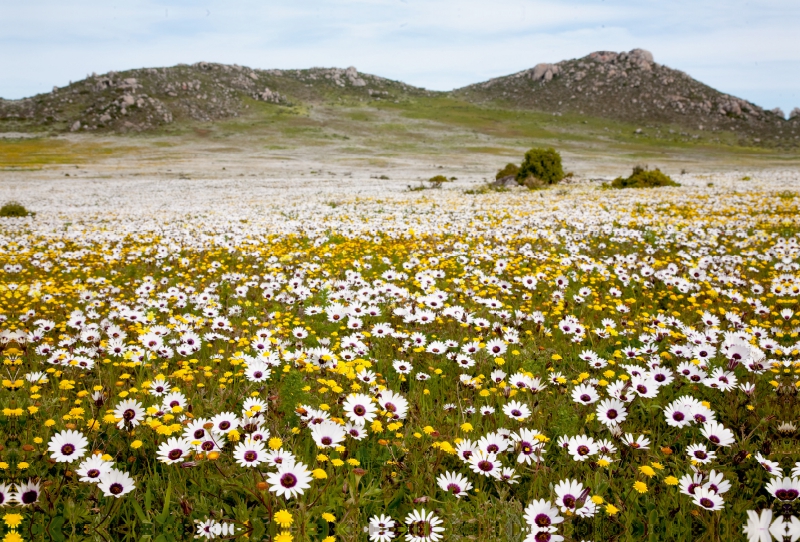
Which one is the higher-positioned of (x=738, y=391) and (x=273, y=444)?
(x=273, y=444)

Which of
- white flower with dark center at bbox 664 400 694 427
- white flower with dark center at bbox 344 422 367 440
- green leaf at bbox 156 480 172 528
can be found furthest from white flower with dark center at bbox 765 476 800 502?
green leaf at bbox 156 480 172 528

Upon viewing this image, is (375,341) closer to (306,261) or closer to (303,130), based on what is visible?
(306,261)

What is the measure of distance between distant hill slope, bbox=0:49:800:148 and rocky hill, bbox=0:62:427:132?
29 centimetres

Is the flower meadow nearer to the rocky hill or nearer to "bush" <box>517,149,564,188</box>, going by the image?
"bush" <box>517,149,564,188</box>

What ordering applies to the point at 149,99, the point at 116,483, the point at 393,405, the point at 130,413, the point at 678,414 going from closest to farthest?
the point at 116,483, the point at 130,413, the point at 678,414, the point at 393,405, the point at 149,99

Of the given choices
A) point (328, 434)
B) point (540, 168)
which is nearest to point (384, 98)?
point (540, 168)

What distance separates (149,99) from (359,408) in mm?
154255

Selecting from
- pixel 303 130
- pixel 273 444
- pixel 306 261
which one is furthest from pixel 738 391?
pixel 303 130

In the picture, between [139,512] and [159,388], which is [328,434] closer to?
[139,512]

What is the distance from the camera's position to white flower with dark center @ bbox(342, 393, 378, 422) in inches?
131

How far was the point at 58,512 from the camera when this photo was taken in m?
2.66

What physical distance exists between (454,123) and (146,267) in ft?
457

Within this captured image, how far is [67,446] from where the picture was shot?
286 cm

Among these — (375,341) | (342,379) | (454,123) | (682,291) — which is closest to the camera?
(342,379)
